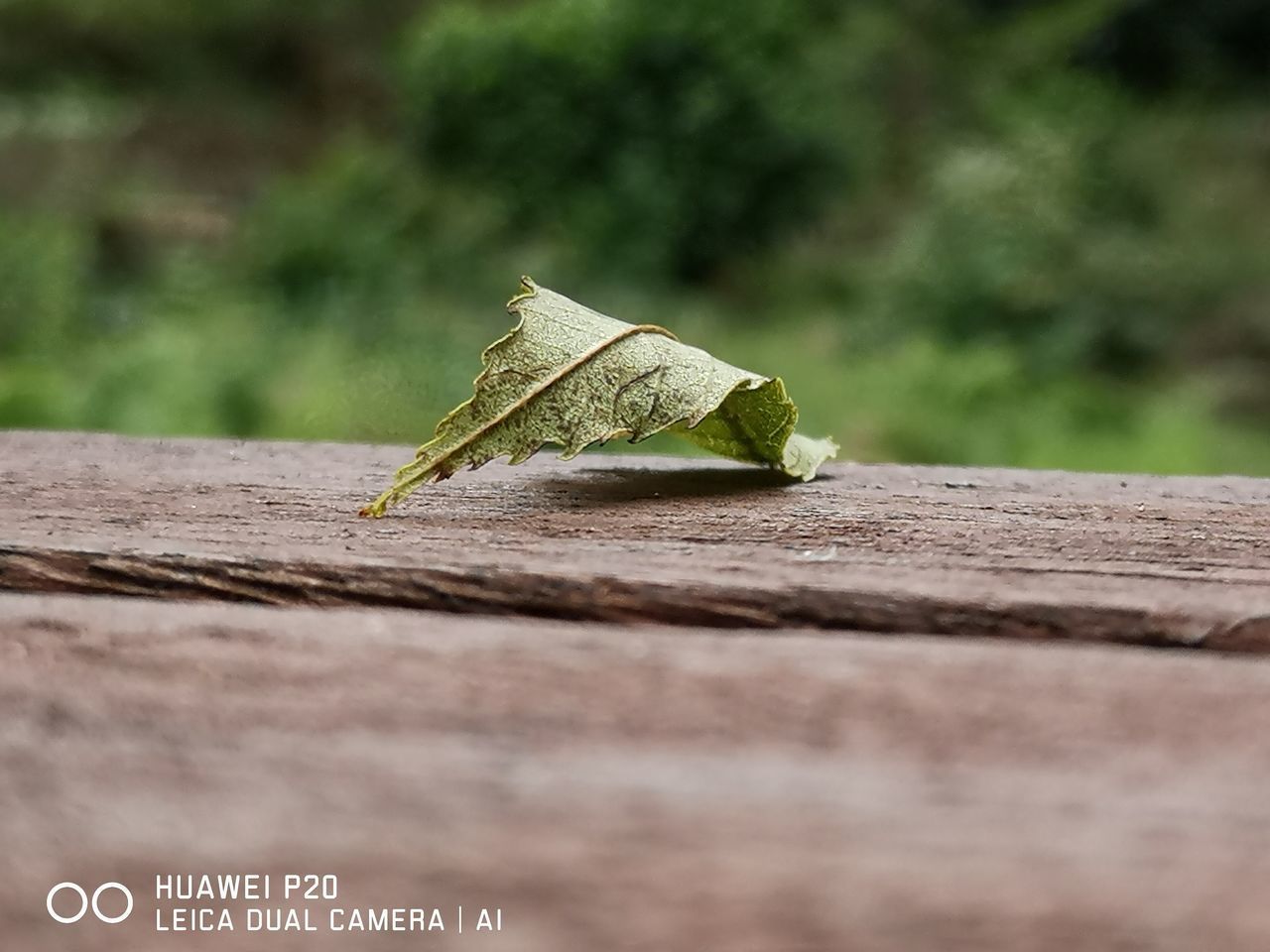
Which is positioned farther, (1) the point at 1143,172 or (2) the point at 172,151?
(2) the point at 172,151

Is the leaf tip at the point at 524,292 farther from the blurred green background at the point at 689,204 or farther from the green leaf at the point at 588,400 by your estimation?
the blurred green background at the point at 689,204

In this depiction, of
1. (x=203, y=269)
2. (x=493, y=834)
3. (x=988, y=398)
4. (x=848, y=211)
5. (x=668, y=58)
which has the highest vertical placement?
(x=668, y=58)

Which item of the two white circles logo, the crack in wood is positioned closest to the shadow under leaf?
the crack in wood

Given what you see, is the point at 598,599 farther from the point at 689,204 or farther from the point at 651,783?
the point at 689,204

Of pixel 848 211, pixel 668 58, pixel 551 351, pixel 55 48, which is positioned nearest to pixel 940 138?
pixel 848 211

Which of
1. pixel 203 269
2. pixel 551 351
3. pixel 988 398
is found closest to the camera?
pixel 551 351

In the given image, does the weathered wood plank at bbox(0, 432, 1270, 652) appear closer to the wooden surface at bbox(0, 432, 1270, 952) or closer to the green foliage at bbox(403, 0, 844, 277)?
the wooden surface at bbox(0, 432, 1270, 952)

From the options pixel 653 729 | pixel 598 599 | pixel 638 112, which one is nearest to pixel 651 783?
pixel 653 729

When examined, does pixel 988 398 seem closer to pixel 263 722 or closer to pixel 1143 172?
pixel 1143 172
